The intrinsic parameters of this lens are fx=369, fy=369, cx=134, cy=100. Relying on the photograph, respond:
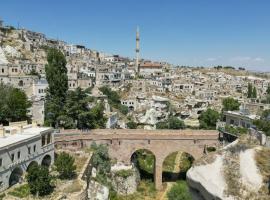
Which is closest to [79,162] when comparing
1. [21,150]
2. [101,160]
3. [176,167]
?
[101,160]

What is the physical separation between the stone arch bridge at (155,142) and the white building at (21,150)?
706 cm

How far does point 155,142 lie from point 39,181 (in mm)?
16095

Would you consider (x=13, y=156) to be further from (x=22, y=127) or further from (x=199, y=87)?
(x=199, y=87)

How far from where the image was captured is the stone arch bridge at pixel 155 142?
36.3 metres

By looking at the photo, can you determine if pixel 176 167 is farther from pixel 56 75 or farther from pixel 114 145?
pixel 56 75

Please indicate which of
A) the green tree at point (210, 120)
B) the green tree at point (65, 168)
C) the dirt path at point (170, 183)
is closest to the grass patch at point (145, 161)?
the dirt path at point (170, 183)

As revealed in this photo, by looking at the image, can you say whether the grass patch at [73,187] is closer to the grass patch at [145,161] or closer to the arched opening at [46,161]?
the arched opening at [46,161]

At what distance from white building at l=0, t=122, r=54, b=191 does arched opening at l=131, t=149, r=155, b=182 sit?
12.0 metres

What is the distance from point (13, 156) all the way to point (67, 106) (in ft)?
49.2

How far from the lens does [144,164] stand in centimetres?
4197

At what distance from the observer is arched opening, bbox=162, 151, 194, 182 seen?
39.3 meters

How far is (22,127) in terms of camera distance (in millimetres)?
28188

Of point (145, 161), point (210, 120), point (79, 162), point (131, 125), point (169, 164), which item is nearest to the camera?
point (79, 162)

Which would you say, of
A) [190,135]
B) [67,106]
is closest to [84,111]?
[67,106]
